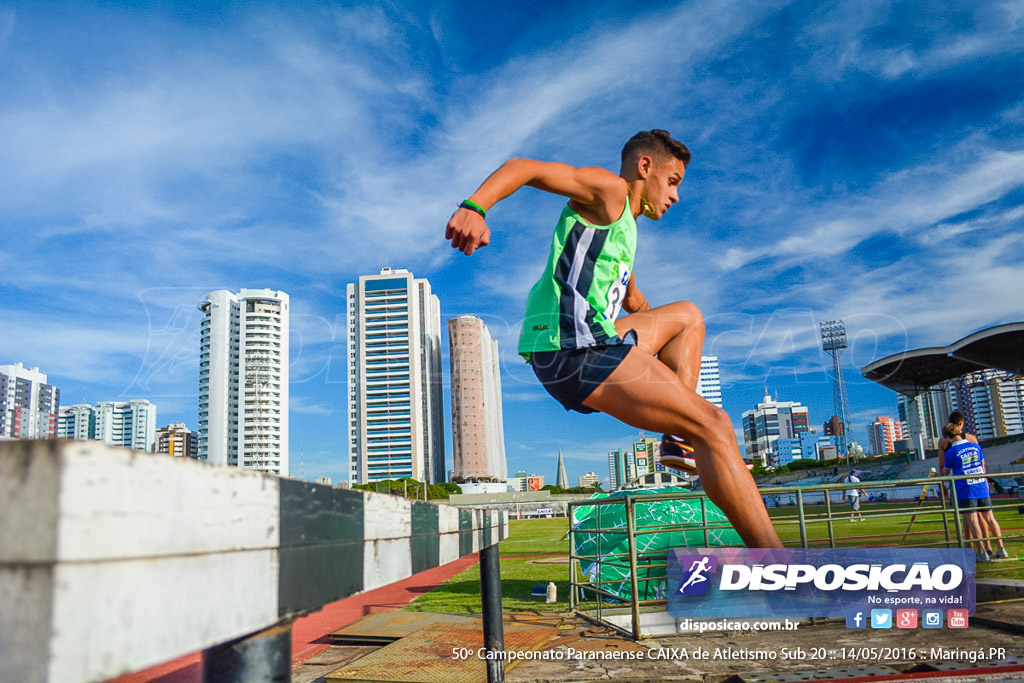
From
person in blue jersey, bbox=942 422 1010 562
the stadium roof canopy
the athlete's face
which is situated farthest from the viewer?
the stadium roof canopy

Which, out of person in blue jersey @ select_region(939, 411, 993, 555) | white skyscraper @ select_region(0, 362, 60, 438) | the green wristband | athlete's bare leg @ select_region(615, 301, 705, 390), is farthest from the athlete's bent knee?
white skyscraper @ select_region(0, 362, 60, 438)

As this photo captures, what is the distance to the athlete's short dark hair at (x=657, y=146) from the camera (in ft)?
8.67

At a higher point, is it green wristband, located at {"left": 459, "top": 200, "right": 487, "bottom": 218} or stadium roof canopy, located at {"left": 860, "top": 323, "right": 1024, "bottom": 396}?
stadium roof canopy, located at {"left": 860, "top": 323, "right": 1024, "bottom": 396}

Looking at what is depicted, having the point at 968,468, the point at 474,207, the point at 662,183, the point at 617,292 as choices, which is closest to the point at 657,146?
the point at 662,183

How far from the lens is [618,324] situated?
256 cm

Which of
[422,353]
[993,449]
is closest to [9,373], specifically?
[422,353]

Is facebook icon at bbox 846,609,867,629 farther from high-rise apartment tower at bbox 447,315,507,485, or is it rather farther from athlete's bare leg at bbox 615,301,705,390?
high-rise apartment tower at bbox 447,315,507,485

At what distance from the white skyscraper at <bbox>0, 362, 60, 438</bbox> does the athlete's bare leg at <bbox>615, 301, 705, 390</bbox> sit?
105384 mm

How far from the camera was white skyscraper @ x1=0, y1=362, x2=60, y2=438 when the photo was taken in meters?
92.5

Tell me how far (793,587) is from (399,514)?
227 cm

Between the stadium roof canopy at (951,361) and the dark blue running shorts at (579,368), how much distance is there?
43.4 metres

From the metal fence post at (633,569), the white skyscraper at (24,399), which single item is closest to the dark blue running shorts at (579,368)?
the metal fence post at (633,569)

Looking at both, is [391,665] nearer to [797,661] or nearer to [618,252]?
[797,661]

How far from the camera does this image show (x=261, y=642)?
2.90 ft
